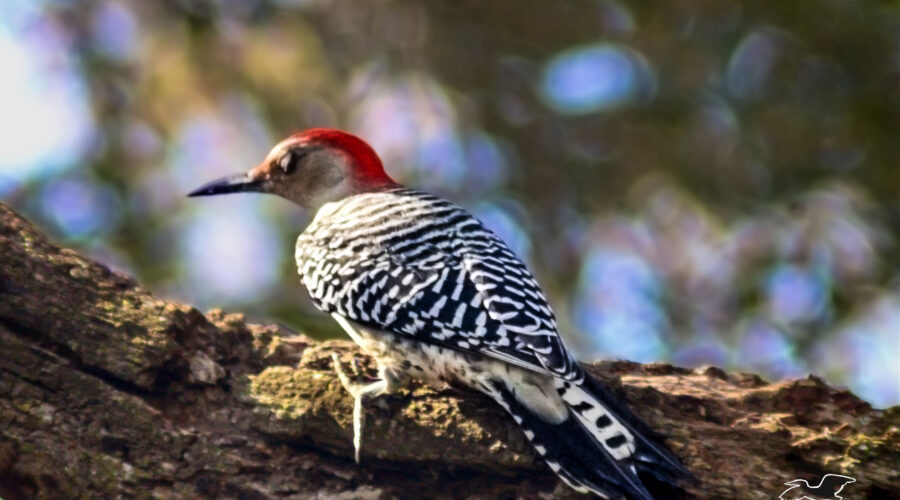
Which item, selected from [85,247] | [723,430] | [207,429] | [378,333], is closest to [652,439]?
[723,430]

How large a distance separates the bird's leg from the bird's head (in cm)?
141

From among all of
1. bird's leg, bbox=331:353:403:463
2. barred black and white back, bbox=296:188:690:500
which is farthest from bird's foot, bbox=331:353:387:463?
barred black and white back, bbox=296:188:690:500

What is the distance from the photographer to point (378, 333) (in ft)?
16.5

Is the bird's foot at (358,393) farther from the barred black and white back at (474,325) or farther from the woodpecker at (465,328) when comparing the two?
the barred black and white back at (474,325)

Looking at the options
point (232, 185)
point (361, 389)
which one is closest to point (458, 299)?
point (361, 389)

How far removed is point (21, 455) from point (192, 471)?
64 cm

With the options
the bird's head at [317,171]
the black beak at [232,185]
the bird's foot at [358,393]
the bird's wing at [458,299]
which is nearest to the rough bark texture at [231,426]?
the bird's foot at [358,393]

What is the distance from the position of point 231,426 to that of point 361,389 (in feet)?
1.79

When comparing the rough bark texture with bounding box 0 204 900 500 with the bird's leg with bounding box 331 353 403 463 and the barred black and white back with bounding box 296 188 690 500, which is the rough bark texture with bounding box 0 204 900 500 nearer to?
the bird's leg with bounding box 331 353 403 463

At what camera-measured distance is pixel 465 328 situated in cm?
468

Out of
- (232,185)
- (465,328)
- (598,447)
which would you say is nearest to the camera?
(598,447)

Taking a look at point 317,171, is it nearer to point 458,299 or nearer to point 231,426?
point 458,299

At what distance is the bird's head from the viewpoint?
6211 mm

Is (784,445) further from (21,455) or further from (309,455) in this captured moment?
(21,455)
